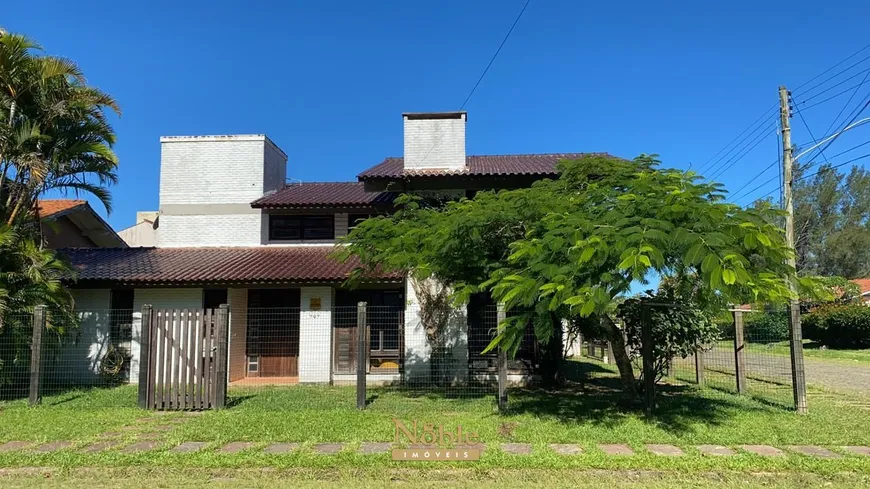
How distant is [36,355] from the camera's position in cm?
1037

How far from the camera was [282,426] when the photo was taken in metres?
8.30

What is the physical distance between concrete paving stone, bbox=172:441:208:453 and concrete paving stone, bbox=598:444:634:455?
17.0ft

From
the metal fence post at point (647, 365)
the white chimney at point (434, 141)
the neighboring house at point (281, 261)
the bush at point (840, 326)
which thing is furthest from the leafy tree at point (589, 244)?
the bush at point (840, 326)

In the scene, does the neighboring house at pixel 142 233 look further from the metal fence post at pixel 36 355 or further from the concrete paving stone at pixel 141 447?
the concrete paving stone at pixel 141 447

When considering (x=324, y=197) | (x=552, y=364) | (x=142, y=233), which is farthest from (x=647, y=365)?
(x=142, y=233)

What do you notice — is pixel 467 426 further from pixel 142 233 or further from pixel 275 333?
pixel 142 233

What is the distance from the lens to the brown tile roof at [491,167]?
1498 cm

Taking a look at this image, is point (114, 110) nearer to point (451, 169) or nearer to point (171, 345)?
point (171, 345)

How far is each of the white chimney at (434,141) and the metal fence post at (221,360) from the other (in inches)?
300

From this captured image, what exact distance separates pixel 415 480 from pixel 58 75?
1112cm

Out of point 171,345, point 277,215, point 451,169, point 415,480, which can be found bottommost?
point 415,480

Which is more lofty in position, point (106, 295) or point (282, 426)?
point (106, 295)

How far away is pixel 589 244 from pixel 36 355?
10202mm

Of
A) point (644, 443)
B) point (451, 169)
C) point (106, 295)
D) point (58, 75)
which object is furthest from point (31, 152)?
point (644, 443)
